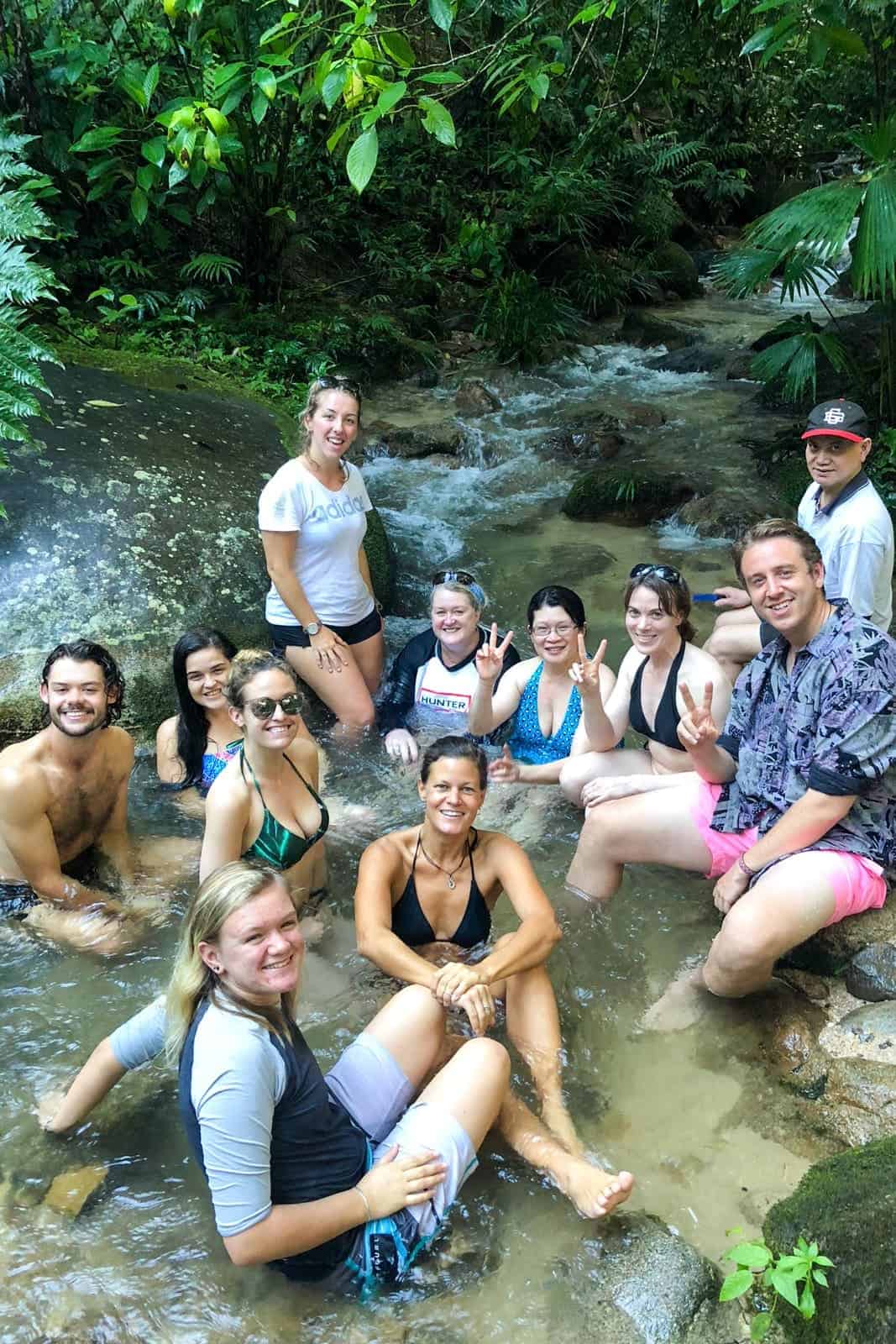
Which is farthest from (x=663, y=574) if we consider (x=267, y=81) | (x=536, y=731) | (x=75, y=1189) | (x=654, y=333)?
(x=654, y=333)

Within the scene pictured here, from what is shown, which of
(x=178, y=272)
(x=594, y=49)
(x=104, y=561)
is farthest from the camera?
(x=178, y=272)

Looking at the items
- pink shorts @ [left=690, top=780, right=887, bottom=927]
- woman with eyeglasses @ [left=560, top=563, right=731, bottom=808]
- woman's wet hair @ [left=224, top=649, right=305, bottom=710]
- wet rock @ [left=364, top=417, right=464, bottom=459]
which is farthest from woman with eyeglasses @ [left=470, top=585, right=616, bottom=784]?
wet rock @ [left=364, top=417, right=464, bottom=459]

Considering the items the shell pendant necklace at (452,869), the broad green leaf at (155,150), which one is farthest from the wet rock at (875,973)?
the broad green leaf at (155,150)

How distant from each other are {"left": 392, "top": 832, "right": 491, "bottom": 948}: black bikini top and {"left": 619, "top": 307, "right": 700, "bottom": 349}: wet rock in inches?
421

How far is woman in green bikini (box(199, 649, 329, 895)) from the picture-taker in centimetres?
353

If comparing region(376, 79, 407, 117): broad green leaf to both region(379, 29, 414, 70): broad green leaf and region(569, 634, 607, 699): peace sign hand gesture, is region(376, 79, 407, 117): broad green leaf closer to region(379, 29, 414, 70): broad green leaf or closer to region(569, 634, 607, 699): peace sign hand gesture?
region(379, 29, 414, 70): broad green leaf

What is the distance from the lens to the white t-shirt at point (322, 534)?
4992 mm

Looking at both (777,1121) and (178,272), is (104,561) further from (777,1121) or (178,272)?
(178,272)

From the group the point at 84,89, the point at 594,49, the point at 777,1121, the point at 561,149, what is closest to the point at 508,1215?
the point at 777,1121

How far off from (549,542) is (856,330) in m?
4.67

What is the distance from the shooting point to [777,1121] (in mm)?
3146

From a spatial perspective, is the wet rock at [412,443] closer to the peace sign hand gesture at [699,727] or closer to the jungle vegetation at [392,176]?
the jungle vegetation at [392,176]

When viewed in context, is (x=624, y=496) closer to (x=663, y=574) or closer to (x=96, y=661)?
(x=663, y=574)

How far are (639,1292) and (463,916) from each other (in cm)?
126
